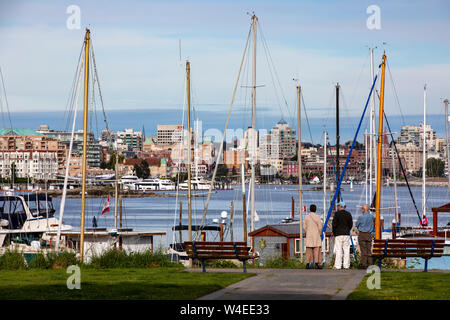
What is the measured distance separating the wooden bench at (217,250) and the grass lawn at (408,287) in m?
3.32

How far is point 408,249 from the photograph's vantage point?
759 inches

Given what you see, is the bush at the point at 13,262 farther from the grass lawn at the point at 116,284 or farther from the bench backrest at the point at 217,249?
the bench backrest at the point at 217,249

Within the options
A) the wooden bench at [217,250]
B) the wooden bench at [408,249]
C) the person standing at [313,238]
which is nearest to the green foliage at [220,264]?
the wooden bench at [217,250]

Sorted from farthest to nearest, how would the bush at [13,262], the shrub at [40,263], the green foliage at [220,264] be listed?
1. the green foliage at [220,264]
2. the shrub at [40,263]
3. the bush at [13,262]

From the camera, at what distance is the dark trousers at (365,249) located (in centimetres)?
1989

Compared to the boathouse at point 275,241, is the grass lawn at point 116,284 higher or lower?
higher

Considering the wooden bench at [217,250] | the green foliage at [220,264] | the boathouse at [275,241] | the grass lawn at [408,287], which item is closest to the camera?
the grass lawn at [408,287]

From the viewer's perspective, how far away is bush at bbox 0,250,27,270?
19.8 metres

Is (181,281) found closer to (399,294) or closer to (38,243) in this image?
(399,294)

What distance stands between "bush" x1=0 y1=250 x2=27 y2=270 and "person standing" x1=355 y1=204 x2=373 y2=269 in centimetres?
859

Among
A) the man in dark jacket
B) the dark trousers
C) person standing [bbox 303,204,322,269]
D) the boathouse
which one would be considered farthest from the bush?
the boathouse

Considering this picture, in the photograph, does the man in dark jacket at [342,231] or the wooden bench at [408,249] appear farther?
the man in dark jacket at [342,231]

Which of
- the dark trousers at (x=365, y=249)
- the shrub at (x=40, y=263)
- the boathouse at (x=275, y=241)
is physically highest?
the dark trousers at (x=365, y=249)
